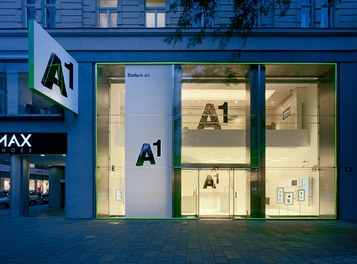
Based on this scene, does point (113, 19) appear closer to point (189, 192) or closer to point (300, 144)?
point (189, 192)

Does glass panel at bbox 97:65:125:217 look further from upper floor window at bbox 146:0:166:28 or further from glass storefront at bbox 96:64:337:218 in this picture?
upper floor window at bbox 146:0:166:28

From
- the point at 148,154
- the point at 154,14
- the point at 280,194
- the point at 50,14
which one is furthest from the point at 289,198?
the point at 50,14

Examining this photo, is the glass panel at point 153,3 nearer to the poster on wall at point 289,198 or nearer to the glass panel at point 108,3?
the glass panel at point 108,3

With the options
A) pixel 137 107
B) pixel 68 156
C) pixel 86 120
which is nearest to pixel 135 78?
pixel 137 107

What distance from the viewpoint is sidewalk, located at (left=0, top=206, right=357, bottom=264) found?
28.8 ft

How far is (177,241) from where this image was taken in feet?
35.1

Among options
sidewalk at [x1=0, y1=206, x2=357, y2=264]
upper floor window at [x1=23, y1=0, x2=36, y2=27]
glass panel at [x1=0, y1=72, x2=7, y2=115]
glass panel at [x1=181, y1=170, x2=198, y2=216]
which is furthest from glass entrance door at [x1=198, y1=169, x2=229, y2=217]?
upper floor window at [x1=23, y1=0, x2=36, y2=27]

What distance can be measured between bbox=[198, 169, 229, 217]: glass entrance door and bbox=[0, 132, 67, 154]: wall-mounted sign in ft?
20.5

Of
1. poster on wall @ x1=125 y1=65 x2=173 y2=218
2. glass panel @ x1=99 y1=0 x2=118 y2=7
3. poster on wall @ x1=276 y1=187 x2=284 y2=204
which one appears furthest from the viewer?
glass panel @ x1=99 y1=0 x2=118 y2=7

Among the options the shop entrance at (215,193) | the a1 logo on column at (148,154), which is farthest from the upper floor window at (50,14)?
the shop entrance at (215,193)

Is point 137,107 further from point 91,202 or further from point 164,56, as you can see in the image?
point 91,202

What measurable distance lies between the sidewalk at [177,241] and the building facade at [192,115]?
1.28m

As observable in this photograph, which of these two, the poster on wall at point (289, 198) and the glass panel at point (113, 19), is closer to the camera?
the poster on wall at point (289, 198)

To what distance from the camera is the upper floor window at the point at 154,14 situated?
15.9 meters
